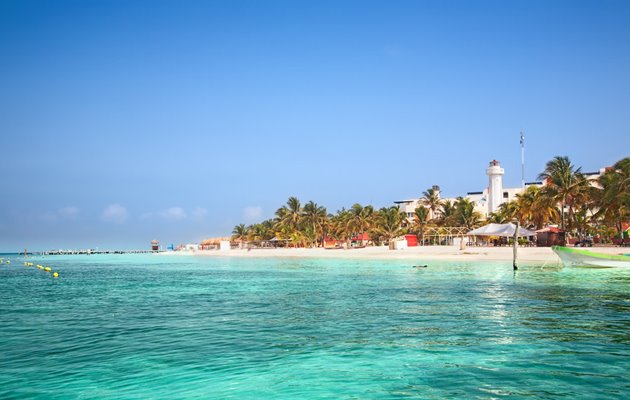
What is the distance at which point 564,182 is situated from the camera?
63156 millimetres

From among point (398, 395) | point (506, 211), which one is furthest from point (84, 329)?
point (506, 211)

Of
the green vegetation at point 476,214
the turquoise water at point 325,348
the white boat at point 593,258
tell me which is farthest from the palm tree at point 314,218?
the turquoise water at point 325,348

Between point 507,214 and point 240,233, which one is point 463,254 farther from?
point 240,233

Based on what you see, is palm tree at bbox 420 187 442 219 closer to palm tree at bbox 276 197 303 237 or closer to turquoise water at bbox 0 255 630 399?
palm tree at bbox 276 197 303 237

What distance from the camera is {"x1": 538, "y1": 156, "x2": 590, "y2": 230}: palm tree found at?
205ft

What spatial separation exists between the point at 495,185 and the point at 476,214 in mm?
15334

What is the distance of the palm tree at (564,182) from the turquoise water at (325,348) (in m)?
45.1

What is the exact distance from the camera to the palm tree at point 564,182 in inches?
2459

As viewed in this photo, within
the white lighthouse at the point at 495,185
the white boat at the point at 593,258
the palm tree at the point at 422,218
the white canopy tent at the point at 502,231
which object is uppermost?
the white lighthouse at the point at 495,185

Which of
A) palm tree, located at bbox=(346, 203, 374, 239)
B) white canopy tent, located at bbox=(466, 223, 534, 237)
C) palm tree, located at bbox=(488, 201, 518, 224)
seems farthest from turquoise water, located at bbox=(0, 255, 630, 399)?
palm tree, located at bbox=(346, 203, 374, 239)

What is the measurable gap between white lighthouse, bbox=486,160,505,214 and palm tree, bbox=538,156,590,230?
36472mm

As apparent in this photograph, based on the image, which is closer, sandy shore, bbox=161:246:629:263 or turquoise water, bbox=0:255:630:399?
turquoise water, bbox=0:255:630:399

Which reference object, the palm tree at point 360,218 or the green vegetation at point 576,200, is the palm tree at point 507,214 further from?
the palm tree at point 360,218

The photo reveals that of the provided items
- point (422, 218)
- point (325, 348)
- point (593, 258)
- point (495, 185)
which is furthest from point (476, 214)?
point (325, 348)
